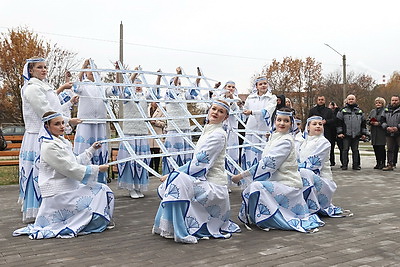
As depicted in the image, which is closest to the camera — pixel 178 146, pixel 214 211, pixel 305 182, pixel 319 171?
pixel 214 211

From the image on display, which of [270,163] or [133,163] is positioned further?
[133,163]

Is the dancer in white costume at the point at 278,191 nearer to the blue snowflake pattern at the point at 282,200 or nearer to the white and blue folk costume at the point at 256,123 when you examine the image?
the blue snowflake pattern at the point at 282,200

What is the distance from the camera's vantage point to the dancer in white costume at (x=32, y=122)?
5105mm

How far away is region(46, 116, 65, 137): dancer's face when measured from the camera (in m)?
4.59

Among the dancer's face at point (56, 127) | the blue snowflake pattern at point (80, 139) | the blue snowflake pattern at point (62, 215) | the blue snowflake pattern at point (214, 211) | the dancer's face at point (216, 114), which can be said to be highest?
the dancer's face at point (216, 114)

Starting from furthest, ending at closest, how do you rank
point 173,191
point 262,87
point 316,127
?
point 262,87, point 316,127, point 173,191

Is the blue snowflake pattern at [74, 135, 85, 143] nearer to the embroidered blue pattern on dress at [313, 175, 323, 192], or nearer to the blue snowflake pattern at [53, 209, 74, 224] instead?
the blue snowflake pattern at [53, 209, 74, 224]

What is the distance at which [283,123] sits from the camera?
4848 mm

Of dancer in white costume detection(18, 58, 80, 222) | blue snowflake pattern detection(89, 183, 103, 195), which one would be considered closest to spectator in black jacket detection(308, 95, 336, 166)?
dancer in white costume detection(18, 58, 80, 222)

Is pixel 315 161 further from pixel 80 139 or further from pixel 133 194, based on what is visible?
pixel 80 139

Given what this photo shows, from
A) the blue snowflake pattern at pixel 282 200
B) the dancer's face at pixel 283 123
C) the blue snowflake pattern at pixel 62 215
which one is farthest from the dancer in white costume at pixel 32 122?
the blue snowflake pattern at pixel 282 200

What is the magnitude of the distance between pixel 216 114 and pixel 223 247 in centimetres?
129

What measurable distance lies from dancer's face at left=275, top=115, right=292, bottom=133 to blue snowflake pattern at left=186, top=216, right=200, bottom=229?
1379 millimetres

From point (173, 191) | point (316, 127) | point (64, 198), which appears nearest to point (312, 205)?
point (316, 127)
